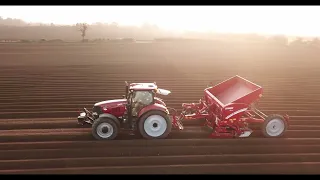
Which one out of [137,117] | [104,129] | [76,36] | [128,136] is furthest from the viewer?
[76,36]

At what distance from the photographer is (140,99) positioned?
8594mm

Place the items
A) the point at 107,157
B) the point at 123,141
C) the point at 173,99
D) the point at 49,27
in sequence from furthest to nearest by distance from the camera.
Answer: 1. the point at 49,27
2. the point at 173,99
3. the point at 123,141
4. the point at 107,157

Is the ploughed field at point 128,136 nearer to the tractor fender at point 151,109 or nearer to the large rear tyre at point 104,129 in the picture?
the large rear tyre at point 104,129

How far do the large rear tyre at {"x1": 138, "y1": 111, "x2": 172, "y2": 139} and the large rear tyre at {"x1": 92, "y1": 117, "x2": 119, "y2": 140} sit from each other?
1.83ft

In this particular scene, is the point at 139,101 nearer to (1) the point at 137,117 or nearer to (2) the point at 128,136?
(1) the point at 137,117

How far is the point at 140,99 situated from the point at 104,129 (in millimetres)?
1007

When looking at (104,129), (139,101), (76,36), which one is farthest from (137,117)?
(76,36)

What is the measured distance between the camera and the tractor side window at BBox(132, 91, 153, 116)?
8.57m

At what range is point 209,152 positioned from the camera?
7781 millimetres

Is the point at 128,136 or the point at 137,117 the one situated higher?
the point at 137,117

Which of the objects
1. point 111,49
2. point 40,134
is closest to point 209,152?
point 40,134

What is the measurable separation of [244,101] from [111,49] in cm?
2337

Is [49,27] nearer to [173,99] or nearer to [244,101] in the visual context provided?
[173,99]

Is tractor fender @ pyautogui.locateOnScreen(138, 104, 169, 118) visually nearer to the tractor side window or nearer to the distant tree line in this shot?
the tractor side window
